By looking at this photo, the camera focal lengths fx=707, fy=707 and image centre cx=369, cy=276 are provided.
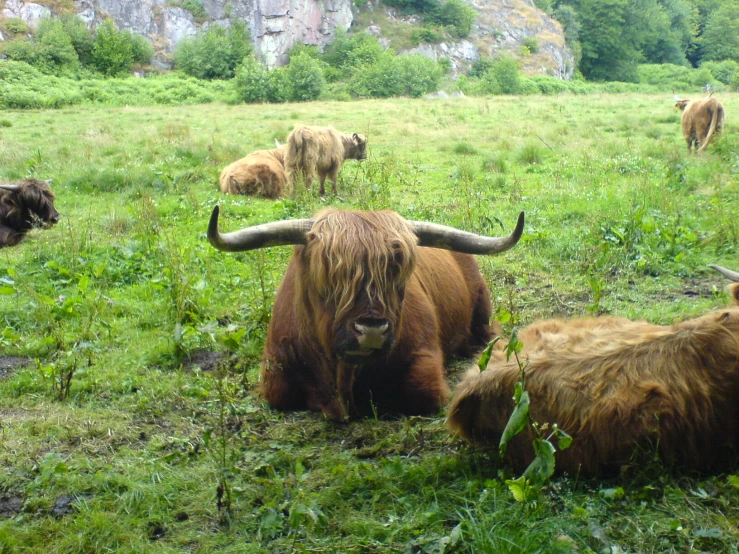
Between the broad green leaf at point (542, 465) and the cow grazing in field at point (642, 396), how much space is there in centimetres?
43

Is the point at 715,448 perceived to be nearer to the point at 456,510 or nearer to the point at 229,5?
the point at 456,510

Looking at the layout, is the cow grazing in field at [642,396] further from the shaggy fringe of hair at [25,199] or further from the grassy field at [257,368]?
the shaggy fringe of hair at [25,199]

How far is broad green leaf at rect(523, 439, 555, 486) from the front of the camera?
2.48 meters

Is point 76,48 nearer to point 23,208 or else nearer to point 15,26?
point 15,26

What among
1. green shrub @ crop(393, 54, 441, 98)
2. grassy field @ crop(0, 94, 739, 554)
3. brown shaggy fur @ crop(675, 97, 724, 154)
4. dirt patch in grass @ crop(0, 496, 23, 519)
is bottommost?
dirt patch in grass @ crop(0, 496, 23, 519)

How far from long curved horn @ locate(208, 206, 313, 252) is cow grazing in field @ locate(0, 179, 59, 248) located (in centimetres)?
552

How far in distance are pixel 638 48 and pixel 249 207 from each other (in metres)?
76.0

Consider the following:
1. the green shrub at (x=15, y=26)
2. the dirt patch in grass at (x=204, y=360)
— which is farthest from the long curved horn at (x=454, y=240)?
the green shrub at (x=15, y=26)

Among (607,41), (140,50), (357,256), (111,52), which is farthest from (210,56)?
(357,256)

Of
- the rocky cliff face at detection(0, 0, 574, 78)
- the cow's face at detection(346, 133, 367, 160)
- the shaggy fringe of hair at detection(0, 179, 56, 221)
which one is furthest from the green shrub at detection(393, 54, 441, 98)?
the shaggy fringe of hair at detection(0, 179, 56, 221)

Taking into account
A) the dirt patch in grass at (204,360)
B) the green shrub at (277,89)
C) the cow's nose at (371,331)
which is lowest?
the dirt patch in grass at (204,360)

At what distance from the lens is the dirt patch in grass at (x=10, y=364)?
193 inches

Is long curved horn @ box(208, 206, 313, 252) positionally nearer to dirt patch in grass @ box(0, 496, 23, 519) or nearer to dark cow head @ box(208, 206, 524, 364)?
dark cow head @ box(208, 206, 524, 364)

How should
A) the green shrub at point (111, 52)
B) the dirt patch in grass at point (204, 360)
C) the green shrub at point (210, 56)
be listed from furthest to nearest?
the green shrub at point (210, 56)
the green shrub at point (111, 52)
the dirt patch in grass at point (204, 360)
